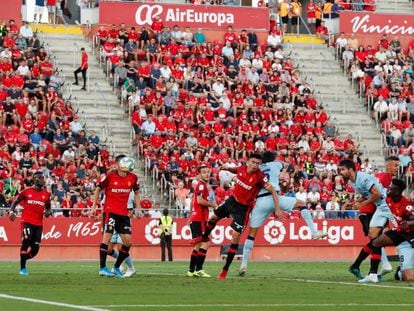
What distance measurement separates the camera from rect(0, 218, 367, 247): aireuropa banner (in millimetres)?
40094

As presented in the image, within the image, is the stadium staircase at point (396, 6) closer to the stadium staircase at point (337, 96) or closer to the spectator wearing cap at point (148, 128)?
the stadium staircase at point (337, 96)

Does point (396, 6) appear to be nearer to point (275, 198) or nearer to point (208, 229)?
point (275, 198)

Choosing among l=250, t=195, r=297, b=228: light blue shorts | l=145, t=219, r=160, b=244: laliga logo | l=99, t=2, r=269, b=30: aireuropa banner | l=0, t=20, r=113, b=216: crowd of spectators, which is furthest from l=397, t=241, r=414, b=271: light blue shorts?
l=99, t=2, r=269, b=30: aireuropa banner

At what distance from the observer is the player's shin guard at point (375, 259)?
75.9 ft

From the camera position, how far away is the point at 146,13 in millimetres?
52875

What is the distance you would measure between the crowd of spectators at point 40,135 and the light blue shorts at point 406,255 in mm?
17781

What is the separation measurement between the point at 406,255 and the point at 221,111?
24.7 meters

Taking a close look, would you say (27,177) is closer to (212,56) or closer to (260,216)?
(212,56)

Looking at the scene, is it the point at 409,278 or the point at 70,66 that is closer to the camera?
the point at 409,278

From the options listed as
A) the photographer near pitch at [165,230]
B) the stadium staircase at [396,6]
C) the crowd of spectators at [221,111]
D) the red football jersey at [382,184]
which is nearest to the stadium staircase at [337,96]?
the crowd of spectators at [221,111]

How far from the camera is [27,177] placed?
133 feet

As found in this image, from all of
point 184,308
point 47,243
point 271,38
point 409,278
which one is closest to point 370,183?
point 409,278

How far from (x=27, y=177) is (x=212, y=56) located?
41.1 ft

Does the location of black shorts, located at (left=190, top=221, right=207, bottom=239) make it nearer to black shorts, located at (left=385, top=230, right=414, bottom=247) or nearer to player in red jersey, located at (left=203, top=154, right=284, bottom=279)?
player in red jersey, located at (left=203, top=154, right=284, bottom=279)
